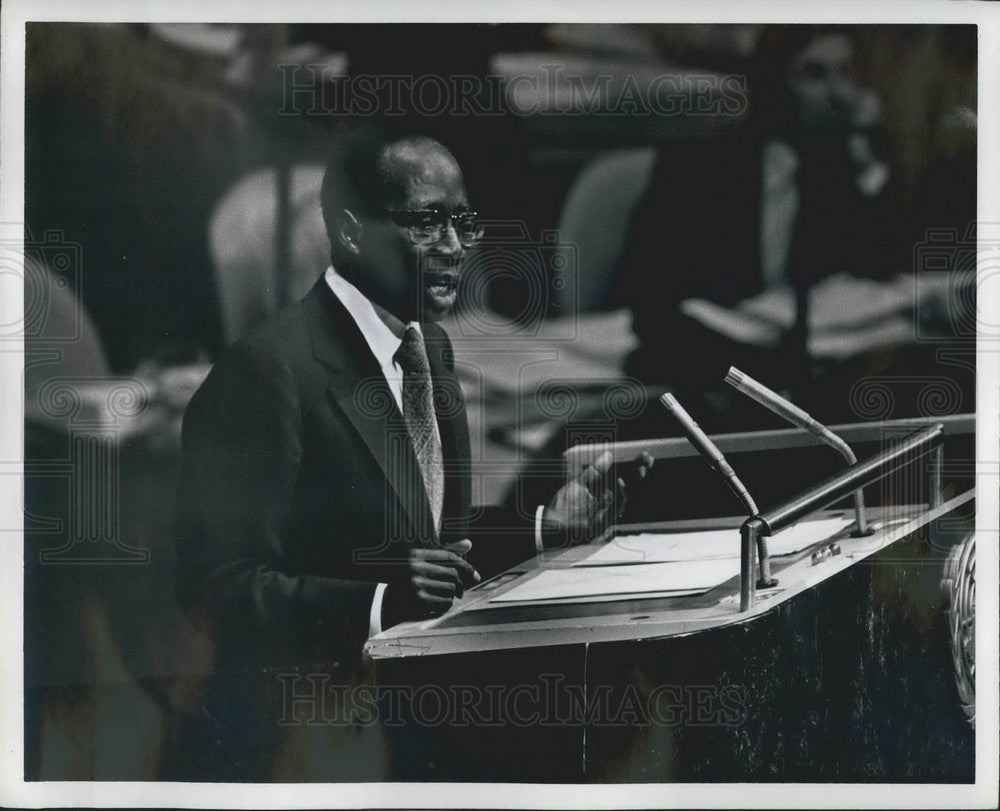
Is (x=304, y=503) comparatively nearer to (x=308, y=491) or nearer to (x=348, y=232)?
(x=308, y=491)

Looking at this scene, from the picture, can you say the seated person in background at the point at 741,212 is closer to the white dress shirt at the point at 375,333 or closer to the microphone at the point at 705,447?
the microphone at the point at 705,447

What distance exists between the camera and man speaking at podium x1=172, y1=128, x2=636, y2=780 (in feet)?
9.31

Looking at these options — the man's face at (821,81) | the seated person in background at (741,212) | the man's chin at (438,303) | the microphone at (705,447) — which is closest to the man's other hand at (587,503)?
the microphone at (705,447)

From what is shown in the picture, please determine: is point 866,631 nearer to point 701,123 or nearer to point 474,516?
point 474,516

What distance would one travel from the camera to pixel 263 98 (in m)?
2.87

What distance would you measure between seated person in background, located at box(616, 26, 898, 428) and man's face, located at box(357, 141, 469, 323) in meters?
0.46

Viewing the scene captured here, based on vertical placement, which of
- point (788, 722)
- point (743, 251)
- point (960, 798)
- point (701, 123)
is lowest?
point (960, 798)

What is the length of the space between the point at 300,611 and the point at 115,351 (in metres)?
0.84

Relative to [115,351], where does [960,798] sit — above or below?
below

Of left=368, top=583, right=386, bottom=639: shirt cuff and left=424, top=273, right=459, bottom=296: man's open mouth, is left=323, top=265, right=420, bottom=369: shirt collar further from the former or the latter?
left=368, top=583, right=386, bottom=639: shirt cuff

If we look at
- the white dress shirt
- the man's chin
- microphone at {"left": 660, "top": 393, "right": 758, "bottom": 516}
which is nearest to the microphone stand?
microphone at {"left": 660, "top": 393, "right": 758, "bottom": 516}

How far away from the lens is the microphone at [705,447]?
2.87m

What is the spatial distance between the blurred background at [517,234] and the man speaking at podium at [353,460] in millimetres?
66
